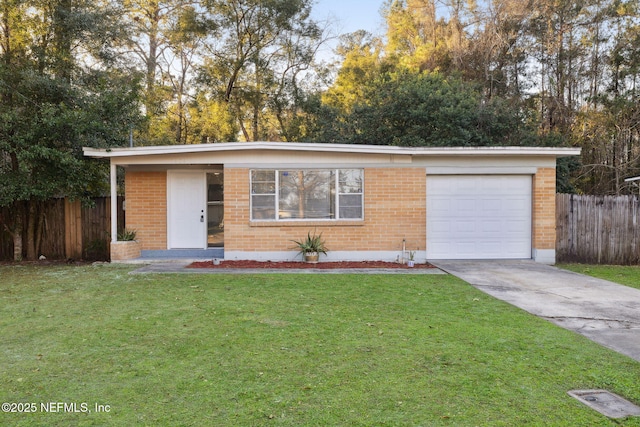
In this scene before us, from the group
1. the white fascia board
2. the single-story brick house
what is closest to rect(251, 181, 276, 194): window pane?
the single-story brick house

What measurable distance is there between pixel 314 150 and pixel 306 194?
117cm

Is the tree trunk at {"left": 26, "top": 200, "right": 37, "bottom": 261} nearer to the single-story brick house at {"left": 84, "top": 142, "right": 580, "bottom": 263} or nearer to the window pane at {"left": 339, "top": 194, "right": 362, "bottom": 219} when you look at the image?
the single-story brick house at {"left": 84, "top": 142, "right": 580, "bottom": 263}

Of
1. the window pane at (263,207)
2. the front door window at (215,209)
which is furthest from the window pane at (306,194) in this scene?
the front door window at (215,209)

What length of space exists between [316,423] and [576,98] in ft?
72.8

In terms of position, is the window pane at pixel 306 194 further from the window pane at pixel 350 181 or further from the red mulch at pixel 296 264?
the red mulch at pixel 296 264

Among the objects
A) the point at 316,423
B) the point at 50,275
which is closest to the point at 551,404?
the point at 316,423

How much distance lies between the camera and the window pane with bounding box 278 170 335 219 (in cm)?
1087

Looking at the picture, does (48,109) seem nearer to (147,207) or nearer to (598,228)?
(147,207)

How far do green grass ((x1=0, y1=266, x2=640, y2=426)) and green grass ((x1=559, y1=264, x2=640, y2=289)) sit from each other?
394 centimetres

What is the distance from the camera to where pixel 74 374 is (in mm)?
3738

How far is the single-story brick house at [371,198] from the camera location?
10.7 m

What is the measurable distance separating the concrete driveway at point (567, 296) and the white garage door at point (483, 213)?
0.63 m

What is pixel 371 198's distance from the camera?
10852 millimetres

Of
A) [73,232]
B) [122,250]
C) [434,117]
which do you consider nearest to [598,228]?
[434,117]
